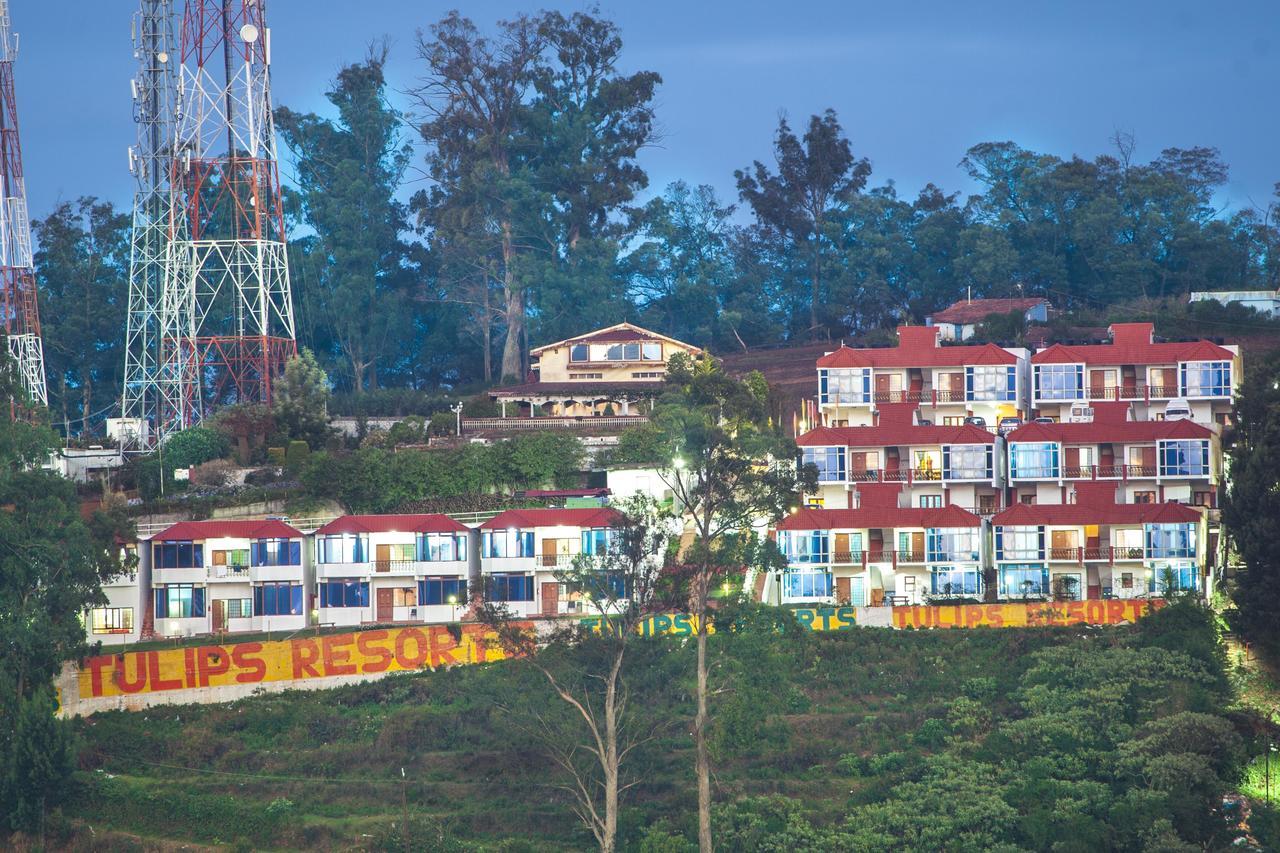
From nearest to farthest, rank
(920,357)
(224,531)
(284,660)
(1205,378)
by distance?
(284,660)
(224,531)
(1205,378)
(920,357)

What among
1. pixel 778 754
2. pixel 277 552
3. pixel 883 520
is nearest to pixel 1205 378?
pixel 883 520

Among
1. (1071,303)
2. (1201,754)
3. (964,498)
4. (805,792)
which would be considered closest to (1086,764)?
(1201,754)

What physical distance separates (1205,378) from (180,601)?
128 feet

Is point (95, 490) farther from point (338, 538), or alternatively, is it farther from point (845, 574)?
point (845, 574)

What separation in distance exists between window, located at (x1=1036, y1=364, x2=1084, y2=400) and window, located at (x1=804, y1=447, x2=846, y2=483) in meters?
9.45

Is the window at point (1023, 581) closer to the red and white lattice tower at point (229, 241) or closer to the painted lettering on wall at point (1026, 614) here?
the painted lettering on wall at point (1026, 614)

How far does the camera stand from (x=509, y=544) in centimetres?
7181

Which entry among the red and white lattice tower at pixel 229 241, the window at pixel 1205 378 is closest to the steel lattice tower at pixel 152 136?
the red and white lattice tower at pixel 229 241

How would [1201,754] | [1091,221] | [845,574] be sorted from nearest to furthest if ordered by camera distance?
[1201,754] → [845,574] → [1091,221]

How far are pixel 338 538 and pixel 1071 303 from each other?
47678 mm

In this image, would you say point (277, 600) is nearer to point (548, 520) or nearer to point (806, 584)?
point (548, 520)

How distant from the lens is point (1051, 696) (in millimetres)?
60344

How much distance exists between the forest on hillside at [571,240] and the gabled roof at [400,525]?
110ft

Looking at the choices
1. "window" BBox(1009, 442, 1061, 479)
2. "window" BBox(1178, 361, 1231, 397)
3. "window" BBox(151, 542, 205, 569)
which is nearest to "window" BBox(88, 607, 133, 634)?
"window" BBox(151, 542, 205, 569)
